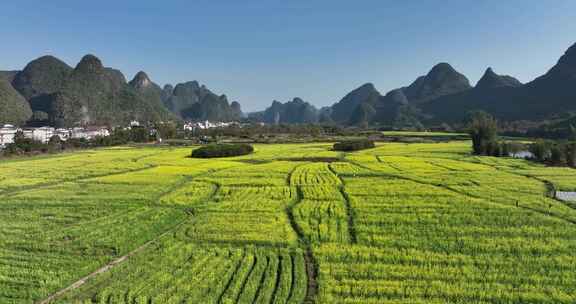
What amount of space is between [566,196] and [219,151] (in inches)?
1683

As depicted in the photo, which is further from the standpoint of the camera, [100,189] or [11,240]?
[100,189]

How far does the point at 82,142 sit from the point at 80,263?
3060 inches

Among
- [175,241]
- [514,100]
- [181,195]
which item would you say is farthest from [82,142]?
[514,100]

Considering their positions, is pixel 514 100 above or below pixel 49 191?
above

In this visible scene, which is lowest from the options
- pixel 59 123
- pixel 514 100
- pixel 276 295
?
pixel 276 295

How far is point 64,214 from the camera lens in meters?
19.3

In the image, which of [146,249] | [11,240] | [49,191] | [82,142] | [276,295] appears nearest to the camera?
[276,295]

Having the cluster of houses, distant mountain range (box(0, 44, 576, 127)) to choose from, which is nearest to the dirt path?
the cluster of houses

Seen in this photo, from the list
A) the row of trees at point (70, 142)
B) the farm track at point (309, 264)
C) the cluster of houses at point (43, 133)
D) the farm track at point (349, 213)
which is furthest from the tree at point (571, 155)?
the cluster of houses at point (43, 133)

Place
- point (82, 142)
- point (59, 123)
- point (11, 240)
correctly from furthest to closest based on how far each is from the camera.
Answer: point (59, 123), point (82, 142), point (11, 240)

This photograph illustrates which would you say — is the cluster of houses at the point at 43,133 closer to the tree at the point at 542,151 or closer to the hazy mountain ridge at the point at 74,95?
the hazy mountain ridge at the point at 74,95

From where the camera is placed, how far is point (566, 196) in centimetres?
2259

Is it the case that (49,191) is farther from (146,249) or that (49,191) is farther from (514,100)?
(514,100)

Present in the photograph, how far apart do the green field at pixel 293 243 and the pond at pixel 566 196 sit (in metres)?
1.05
